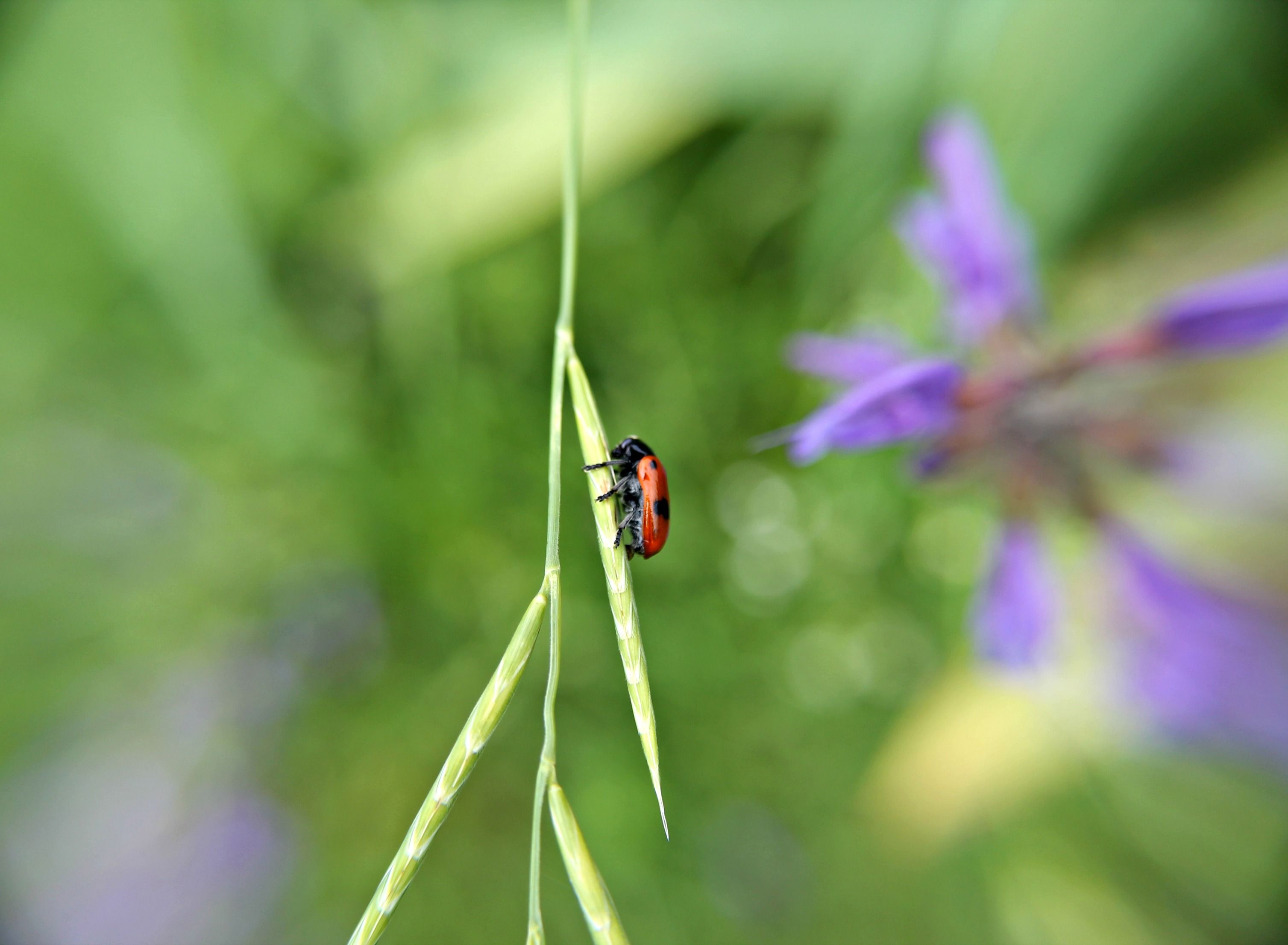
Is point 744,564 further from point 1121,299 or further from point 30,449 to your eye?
point 30,449

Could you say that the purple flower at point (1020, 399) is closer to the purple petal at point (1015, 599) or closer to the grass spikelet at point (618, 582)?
the purple petal at point (1015, 599)

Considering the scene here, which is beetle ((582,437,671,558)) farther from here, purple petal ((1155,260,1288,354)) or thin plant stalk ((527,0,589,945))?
purple petal ((1155,260,1288,354))

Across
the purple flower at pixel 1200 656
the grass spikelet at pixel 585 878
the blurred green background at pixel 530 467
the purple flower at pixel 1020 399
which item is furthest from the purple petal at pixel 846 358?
the blurred green background at pixel 530 467

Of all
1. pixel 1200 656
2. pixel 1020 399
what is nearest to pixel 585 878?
pixel 1020 399

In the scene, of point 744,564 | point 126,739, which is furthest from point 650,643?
point 126,739

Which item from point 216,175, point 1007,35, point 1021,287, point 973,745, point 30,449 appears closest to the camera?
point 1021,287

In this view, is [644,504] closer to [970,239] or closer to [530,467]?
[970,239]
